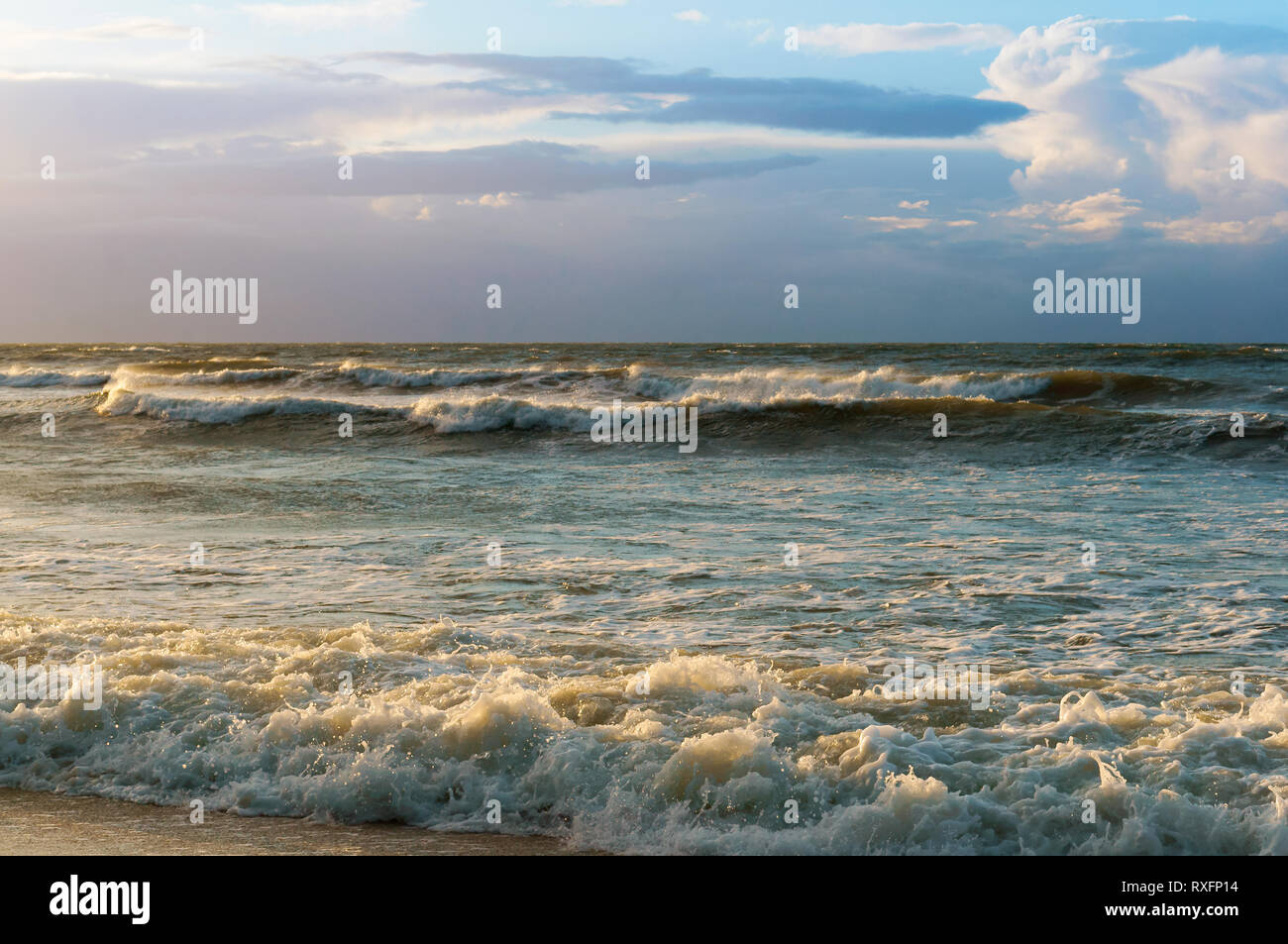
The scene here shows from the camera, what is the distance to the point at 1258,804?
4359mm

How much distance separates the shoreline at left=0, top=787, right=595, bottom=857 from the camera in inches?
174

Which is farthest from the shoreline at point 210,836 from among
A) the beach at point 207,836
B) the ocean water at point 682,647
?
the ocean water at point 682,647

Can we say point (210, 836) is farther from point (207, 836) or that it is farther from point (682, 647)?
point (682, 647)

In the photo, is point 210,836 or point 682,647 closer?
point 210,836

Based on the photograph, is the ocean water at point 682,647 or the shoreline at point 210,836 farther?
the ocean water at point 682,647

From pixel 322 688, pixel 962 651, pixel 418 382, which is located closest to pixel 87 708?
pixel 322 688

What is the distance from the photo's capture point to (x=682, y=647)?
6.89 meters

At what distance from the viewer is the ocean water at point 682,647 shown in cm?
462

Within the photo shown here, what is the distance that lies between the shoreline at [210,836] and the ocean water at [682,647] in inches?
4.9

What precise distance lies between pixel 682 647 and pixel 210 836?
3225mm

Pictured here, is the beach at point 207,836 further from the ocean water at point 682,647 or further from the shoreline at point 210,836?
the ocean water at point 682,647

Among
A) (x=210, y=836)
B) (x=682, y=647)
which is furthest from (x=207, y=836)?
(x=682, y=647)

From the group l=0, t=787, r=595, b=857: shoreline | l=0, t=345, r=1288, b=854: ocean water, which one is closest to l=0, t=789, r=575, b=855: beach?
l=0, t=787, r=595, b=857: shoreline
